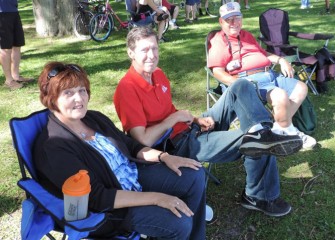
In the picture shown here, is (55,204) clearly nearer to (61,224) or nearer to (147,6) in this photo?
(61,224)

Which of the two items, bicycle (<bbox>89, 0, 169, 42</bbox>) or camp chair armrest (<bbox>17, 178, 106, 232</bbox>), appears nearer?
camp chair armrest (<bbox>17, 178, 106, 232</bbox>)

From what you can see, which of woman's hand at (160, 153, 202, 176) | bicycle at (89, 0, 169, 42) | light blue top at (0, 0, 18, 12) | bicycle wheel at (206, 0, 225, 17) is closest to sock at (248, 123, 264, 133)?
woman's hand at (160, 153, 202, 176)

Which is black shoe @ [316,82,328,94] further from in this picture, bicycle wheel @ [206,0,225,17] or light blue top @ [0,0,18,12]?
bicycle wheel @ [206,0,225,17]

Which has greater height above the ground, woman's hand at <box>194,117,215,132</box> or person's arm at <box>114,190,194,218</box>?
woman's hand at <box>194,117,215,132</box>

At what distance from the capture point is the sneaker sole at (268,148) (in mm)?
2404

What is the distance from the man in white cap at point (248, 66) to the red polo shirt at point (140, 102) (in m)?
0.97

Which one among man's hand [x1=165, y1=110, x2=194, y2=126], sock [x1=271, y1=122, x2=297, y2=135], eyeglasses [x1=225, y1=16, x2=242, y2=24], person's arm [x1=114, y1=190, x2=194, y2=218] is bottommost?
sock [x1=271, y1=122, x2=297, y2=135]

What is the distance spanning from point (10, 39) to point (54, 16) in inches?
114

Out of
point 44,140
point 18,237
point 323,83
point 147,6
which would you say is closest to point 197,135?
point 44,140

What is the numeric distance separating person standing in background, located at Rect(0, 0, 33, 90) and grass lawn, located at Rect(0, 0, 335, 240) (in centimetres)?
22

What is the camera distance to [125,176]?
86.3 inches

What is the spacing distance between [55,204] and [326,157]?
8.33ft

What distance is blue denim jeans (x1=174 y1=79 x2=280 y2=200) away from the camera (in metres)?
2.56

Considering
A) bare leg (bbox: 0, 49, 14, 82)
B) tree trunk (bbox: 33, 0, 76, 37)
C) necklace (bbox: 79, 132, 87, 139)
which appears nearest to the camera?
necklace (bbox: 79, 132, 87, 139)
